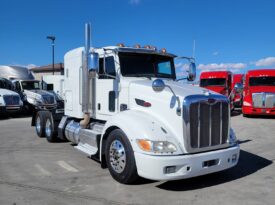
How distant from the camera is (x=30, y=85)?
2077cm

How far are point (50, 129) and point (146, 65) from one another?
4.42 meters

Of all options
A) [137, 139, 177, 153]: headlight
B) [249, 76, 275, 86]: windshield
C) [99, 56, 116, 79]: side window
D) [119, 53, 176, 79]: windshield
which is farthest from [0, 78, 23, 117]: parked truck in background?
[137, 139, 177, 153]: headlight

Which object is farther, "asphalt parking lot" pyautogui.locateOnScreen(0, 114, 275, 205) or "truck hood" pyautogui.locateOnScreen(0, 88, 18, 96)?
"truck hood" pyautogui.locateOnScreen(0, 88, 18, 96)

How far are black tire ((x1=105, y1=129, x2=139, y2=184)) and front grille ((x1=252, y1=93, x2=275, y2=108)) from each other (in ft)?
43.0

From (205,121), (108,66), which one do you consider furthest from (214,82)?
(205,121)

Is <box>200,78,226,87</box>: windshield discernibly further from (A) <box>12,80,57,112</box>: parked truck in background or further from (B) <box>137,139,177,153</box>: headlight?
(B) <box>137,139,177,153</box>: headlight

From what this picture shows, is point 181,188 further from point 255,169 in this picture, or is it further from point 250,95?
point 250,95

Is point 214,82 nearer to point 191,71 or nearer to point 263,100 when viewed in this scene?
point 263,100

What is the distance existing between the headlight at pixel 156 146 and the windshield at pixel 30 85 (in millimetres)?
17413

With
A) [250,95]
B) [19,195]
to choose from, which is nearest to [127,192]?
Answer: [19,195]

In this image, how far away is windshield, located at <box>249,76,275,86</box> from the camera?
17188 mm

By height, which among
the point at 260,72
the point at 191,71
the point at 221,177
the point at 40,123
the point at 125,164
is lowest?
the point at 221,177

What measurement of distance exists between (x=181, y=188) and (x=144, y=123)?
51.7 inches

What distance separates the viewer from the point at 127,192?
5027 millimetres
